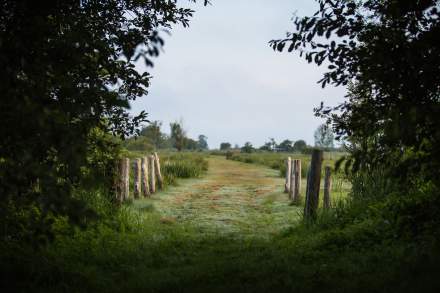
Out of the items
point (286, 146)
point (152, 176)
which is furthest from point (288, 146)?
point (152, 176)

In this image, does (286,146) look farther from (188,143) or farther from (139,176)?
(139,176)

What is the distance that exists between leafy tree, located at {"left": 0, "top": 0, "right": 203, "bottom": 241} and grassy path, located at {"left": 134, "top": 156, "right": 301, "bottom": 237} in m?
5.41

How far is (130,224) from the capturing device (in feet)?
31.3

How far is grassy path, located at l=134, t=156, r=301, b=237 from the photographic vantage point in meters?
10.8

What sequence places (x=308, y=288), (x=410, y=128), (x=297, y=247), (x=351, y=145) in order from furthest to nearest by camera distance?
(x=351, y=145)
(x=297, y=247)
(x=308, y=288)
(x=410, y=128)

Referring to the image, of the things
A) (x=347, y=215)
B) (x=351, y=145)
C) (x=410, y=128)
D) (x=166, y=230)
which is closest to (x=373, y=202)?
(x=347, y=215)

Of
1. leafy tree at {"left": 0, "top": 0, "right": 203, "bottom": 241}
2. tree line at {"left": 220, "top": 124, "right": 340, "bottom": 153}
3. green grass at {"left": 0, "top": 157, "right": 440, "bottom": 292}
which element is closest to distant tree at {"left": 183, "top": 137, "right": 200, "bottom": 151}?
tree line at {"left": 220, "top": 124, "right": 340, "bottom": 153}

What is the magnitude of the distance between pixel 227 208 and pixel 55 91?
10202 millimetres

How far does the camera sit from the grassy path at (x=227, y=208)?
10.8m

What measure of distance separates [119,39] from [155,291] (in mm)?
3198

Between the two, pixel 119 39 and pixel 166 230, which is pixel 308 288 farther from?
pixel 166 230

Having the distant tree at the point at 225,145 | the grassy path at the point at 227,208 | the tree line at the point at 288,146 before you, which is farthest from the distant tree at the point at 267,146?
the grassy path at the point at 227,208

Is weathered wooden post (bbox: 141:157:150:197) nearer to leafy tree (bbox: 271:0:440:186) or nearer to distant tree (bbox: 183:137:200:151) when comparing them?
leafy tree (bbox: 271:0:440:186)

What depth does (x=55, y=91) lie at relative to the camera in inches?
167
